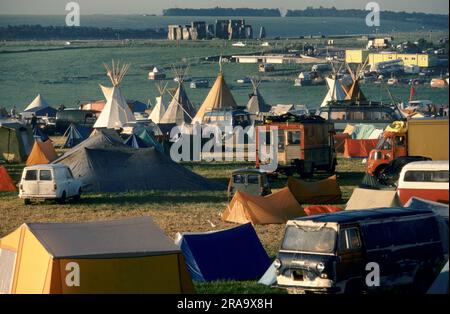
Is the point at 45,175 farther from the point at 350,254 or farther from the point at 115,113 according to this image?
the point at 115,113

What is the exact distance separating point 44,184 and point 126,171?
8.98 feet

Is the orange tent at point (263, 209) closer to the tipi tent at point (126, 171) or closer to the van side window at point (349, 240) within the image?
the tipi tent at point (126, 171)

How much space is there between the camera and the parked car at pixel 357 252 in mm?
12570

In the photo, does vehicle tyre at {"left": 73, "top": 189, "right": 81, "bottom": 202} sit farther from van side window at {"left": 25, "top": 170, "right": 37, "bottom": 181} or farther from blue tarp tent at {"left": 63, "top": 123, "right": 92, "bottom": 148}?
blue tarp tent at {"left": 63, "top": 123, "right": 92, "bottom": 148}

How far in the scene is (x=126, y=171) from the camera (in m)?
26.2

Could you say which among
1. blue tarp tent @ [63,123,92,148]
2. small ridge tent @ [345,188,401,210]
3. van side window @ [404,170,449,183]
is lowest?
blue tarp tent @ [63,123,92,148]

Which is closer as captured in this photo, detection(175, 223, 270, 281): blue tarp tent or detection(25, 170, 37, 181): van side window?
detection(175, 223, 270, 281): blue tarp tent

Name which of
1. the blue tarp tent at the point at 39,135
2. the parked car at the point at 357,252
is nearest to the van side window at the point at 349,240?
the parked car at the point at 357,252

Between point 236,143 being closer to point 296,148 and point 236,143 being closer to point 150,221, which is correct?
point 296,148

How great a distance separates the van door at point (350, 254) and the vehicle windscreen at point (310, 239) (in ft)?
0.38

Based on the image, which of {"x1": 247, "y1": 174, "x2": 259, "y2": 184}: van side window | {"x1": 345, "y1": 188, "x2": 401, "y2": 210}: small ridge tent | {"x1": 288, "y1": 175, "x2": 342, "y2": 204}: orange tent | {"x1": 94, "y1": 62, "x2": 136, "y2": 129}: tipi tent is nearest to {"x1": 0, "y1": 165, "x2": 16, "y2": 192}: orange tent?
{"x1": 247, "y1": 174, "x2": 259, "y2": 184}: van side window

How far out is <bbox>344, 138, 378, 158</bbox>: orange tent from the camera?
35156 mm

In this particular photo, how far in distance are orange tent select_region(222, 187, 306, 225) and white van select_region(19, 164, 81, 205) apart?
14.1 feet
